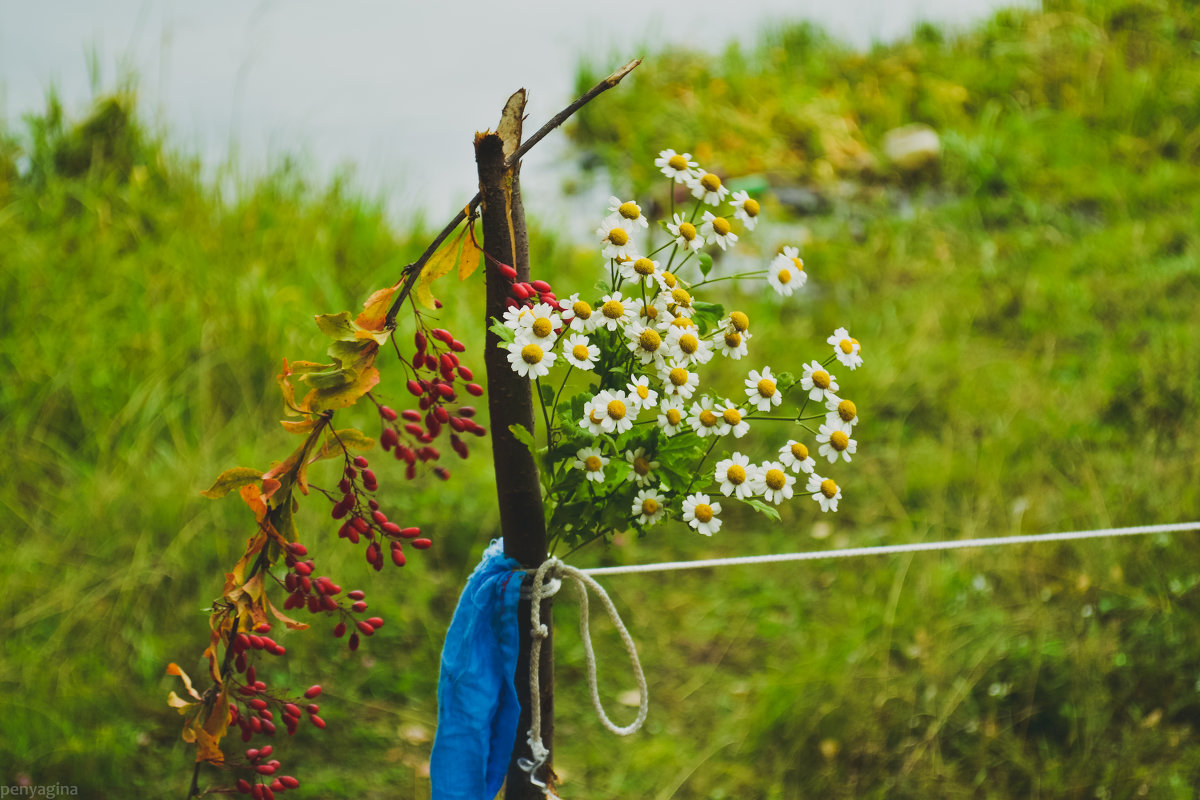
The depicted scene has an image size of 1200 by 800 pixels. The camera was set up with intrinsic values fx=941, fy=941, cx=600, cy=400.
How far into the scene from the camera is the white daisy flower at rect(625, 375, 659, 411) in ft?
3.74

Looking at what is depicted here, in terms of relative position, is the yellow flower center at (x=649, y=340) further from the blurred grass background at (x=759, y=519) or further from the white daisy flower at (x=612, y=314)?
the blurred grass background at (x=759, y=519)

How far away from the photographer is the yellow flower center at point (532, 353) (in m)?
1.10

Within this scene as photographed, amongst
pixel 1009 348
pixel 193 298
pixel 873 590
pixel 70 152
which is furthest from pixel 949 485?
pixel 70 152

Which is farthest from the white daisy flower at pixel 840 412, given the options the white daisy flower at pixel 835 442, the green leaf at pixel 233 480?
the green leaf at pixel 233 480

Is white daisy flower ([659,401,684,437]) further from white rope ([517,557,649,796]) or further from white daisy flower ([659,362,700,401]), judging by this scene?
white rope ([517,557,649,796])

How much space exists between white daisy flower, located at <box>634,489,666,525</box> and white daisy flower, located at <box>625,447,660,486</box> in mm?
20

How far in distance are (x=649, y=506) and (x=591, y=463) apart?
10 cm

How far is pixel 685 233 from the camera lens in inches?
46.1

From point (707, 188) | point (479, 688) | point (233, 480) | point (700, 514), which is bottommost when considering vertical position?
point (479, 688)

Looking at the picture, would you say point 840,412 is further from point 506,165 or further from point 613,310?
point 506,165

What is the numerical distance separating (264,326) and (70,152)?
1.98 meters

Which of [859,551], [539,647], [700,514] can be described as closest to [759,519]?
[859,551]

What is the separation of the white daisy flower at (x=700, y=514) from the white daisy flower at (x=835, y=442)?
0.53ft

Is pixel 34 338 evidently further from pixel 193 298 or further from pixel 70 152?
pixel 70 152
